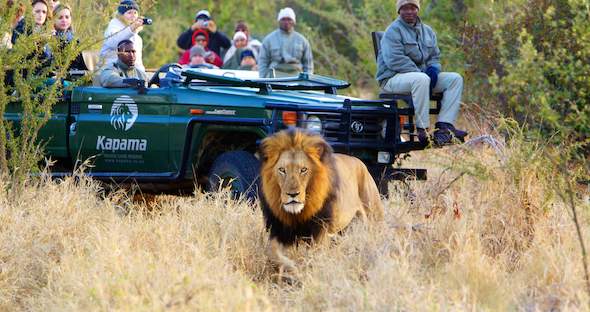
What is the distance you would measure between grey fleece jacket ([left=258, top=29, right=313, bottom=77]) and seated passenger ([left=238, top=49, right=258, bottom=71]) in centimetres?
170

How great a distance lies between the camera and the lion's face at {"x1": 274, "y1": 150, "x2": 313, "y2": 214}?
6.92 m

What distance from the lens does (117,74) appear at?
1021 centimetres

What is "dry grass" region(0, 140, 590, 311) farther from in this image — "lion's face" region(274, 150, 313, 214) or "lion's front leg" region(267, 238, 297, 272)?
"lion's face" region(274, 150, 313, 214)

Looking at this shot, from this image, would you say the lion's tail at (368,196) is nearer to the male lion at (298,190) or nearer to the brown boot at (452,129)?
the male lion at (298,190)

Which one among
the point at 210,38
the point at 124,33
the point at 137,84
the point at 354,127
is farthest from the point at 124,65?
the point at 210,38

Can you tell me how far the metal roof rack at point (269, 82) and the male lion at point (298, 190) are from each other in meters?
2.19

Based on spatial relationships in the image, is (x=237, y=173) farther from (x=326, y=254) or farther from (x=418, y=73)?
(x=326, y=254)

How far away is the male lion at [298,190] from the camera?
696 centimetres

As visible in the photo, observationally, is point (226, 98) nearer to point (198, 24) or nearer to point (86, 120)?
point (86, 120)

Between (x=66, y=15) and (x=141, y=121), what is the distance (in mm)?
1392

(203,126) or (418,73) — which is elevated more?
(418,73)

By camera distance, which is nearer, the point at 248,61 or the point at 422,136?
the point at 422,136

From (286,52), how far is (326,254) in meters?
6.93

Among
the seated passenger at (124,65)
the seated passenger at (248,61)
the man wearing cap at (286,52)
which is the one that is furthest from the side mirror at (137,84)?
the seated passenger at (248,61)
